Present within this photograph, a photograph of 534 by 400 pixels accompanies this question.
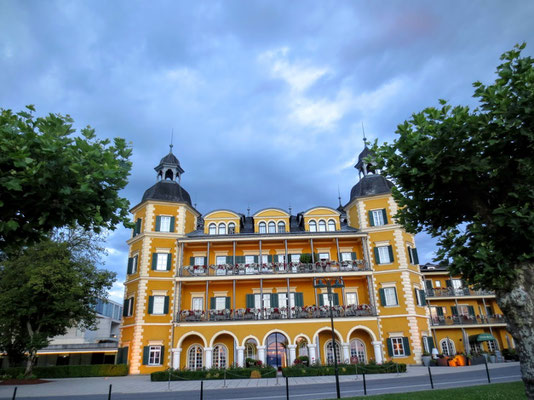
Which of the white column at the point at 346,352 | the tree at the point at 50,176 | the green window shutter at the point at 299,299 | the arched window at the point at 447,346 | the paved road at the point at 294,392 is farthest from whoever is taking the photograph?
the arched window at the point at 447,346

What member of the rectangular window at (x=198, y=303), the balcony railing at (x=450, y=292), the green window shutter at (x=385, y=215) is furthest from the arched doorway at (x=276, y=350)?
the balcony railing at (x=450, y=292)

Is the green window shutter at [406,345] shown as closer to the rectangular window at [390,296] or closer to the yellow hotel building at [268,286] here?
the yellow hotel building at [268,286]

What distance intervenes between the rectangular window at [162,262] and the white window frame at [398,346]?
17.7m

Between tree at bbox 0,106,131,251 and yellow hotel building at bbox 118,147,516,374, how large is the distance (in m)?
18.8

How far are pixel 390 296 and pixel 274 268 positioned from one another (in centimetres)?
893

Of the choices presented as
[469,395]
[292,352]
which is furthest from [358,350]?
[469,395]

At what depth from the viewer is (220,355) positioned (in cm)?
2617

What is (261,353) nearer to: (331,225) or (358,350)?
(358,350)

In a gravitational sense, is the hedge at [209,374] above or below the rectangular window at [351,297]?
below

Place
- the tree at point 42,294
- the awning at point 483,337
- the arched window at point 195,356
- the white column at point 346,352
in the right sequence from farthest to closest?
1. the awning at point 483,337
2. the arched window at point 195,356
3. the white column at point 346,352
4. the tree at point 42,294

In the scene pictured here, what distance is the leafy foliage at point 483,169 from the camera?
803 cm

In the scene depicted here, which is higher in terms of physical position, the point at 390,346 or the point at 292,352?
the point at 390,346

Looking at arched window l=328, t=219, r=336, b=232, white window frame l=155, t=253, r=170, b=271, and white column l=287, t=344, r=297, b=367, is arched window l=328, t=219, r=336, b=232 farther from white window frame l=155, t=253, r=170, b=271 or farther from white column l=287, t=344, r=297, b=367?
white window frame l=155, t=253, r=170, b=271

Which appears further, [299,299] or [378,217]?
[378,217]
